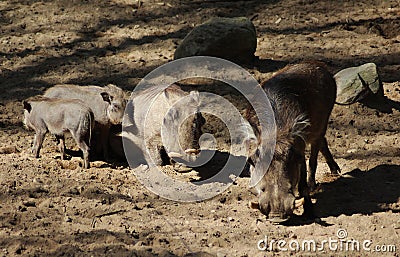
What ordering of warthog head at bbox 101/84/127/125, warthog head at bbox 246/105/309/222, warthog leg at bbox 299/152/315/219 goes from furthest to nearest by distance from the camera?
warthog head at bbox 101/84/127/125 → warthog leg at bbox 299/152/315/219 → warthog head at bbox 246/105/309/222

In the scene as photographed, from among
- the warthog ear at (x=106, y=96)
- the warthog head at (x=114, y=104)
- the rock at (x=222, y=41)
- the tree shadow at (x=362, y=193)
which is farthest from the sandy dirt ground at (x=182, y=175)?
the warthog ear at (x=106, y=96)

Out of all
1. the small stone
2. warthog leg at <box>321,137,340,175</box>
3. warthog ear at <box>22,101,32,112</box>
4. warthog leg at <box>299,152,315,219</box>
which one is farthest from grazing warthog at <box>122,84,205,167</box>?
the small stone

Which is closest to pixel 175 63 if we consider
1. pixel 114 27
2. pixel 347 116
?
pixel 114 27

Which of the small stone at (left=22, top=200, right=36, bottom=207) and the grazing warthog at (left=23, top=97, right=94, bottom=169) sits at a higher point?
the grazing warthog at (left=23, top=97, right=94, bottom=169)

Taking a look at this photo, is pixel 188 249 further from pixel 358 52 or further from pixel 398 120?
pixel 358 52

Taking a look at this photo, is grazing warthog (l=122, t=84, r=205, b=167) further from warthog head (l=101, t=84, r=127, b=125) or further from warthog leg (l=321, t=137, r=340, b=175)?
warthog leg (l=321, t=137, r=340, b=175)

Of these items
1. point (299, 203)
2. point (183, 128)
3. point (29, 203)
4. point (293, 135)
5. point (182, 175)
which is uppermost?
point (293, 135)

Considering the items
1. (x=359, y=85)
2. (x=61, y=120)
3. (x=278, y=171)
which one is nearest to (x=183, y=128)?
(x=61, y=120)

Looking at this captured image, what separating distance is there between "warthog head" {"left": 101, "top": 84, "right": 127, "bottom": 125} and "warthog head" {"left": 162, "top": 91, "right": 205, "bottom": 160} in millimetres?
477

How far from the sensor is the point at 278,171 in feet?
17.3

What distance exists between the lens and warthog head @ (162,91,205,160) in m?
6.61

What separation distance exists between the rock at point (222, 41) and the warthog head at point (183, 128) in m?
1.70

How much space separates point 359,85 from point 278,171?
2774mm

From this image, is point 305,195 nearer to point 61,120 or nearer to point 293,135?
point 293,135
